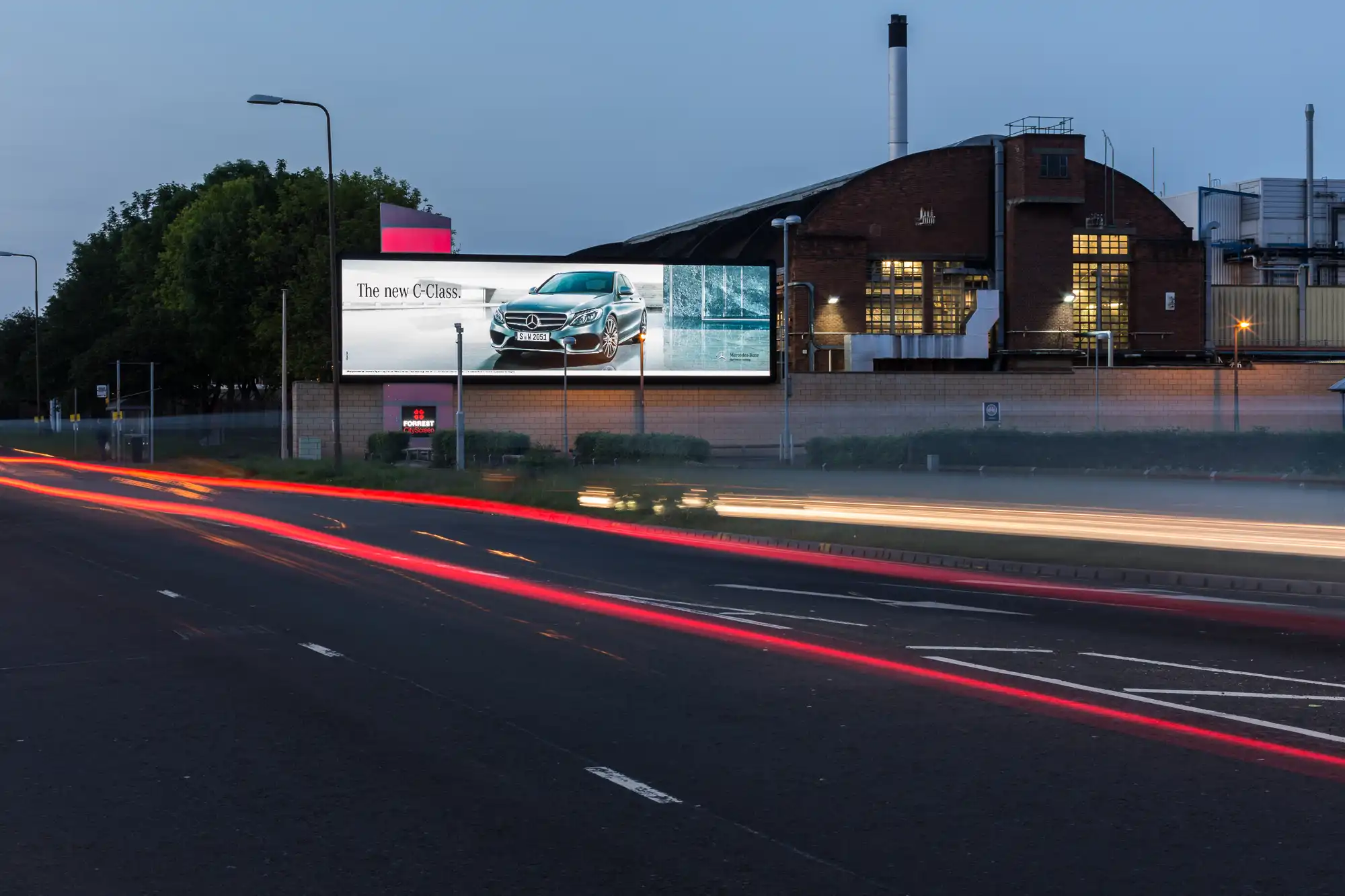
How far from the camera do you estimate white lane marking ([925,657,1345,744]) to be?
835 cm

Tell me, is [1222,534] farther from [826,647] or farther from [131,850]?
[131,850]

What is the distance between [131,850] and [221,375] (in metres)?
82.9

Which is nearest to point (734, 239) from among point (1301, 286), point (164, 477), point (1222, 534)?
point (1301, 286)

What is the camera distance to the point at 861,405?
61344mm

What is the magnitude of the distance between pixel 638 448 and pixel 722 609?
114ft

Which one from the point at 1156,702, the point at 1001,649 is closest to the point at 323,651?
the point at 1001,649

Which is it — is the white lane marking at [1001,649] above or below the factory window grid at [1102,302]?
below

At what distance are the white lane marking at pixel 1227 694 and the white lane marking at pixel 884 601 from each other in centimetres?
423

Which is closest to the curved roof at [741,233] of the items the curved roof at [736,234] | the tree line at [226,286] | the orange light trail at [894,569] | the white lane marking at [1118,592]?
the curved roof at [736,234]

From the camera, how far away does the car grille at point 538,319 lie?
60625mm

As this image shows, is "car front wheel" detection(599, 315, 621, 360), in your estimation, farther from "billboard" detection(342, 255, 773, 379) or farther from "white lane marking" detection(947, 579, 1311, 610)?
"white lane marking" detection(947, 579, 1311, 610)

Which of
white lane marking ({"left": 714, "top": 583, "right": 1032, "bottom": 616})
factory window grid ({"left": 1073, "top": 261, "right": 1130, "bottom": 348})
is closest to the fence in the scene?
factory window grid ({"left": 1073, "top": 261, "right": 1130, "bottom": 348})

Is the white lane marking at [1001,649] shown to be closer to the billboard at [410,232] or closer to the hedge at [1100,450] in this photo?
the hedge at [1100,450]

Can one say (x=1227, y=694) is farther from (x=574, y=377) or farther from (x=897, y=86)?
(x=897, y=86)
